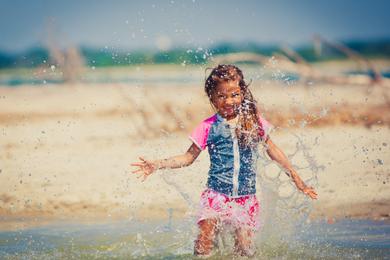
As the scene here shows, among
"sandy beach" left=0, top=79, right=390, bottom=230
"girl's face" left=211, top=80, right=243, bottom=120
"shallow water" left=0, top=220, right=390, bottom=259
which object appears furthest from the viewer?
"sandy beach" left=0, top=79, right=390, bottom=230

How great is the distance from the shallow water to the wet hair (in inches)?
30.3

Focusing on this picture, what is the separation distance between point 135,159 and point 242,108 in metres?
6.08

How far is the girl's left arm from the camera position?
6.06 meters

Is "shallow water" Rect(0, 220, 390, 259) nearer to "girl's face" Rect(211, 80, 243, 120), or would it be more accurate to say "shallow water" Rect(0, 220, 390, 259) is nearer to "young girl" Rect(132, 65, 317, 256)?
"young girl" Rect(132, 65, 317, 256)

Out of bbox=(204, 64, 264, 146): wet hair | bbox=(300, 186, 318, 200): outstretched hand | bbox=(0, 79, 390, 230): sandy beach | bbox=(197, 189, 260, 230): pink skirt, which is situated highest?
bbox=(204, 64, 264, 146): wet hair

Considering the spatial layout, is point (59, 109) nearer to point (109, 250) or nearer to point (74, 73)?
point (74, 73)

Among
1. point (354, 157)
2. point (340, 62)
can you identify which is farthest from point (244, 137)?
point (340, 62)

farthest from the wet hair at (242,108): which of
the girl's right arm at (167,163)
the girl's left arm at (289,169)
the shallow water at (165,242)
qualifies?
the shallow water at (165,242)

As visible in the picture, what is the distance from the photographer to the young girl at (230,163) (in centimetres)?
597

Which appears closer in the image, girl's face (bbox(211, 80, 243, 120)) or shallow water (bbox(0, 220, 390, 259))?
girl's face (bbox(211, 80, 243, 120))

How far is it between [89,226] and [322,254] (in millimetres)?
2653

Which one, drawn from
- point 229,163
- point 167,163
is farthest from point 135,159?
point 229,163

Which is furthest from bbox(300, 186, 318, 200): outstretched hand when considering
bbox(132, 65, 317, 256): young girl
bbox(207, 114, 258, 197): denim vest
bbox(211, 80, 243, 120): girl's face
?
bbox(211, 80, 243, 120): girl's face

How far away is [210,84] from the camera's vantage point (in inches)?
238
